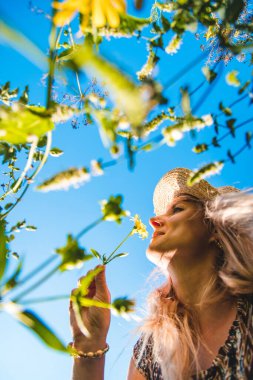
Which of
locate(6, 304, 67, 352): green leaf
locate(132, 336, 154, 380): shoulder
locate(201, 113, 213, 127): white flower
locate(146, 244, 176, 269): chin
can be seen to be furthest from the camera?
locate(132, 336, 154, 380): shoulder

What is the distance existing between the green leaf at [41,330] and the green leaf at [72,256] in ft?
0.18

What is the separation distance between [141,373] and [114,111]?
126 cm

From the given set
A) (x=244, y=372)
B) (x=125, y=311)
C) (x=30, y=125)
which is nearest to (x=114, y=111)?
(x=30, y=125)

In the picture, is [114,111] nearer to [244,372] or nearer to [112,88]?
[112,88]

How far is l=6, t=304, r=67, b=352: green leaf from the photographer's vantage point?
12.3 inches

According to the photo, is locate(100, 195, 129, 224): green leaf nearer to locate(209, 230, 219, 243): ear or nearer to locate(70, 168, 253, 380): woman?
locate(70, 168, 253, 380): woman

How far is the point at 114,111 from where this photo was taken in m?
0.37

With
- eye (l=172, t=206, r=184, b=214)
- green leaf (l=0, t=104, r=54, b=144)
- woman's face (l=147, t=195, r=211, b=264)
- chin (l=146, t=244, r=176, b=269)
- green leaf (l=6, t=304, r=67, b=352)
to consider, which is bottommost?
green leaf (l=6, t=304, r=67, b=352)

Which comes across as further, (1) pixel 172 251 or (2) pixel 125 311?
(1) pixel 172 251

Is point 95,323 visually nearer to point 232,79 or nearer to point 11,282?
point 11,282

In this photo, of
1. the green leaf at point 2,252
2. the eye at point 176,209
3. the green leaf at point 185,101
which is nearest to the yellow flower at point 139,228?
the eye at point 176,209

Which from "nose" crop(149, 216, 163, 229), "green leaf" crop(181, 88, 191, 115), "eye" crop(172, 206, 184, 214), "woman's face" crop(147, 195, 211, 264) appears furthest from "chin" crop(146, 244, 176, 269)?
"green leaf" crop(181, 88, 191, 115)

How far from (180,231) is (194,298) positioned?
0.99ft

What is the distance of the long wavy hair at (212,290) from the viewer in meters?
1.24
